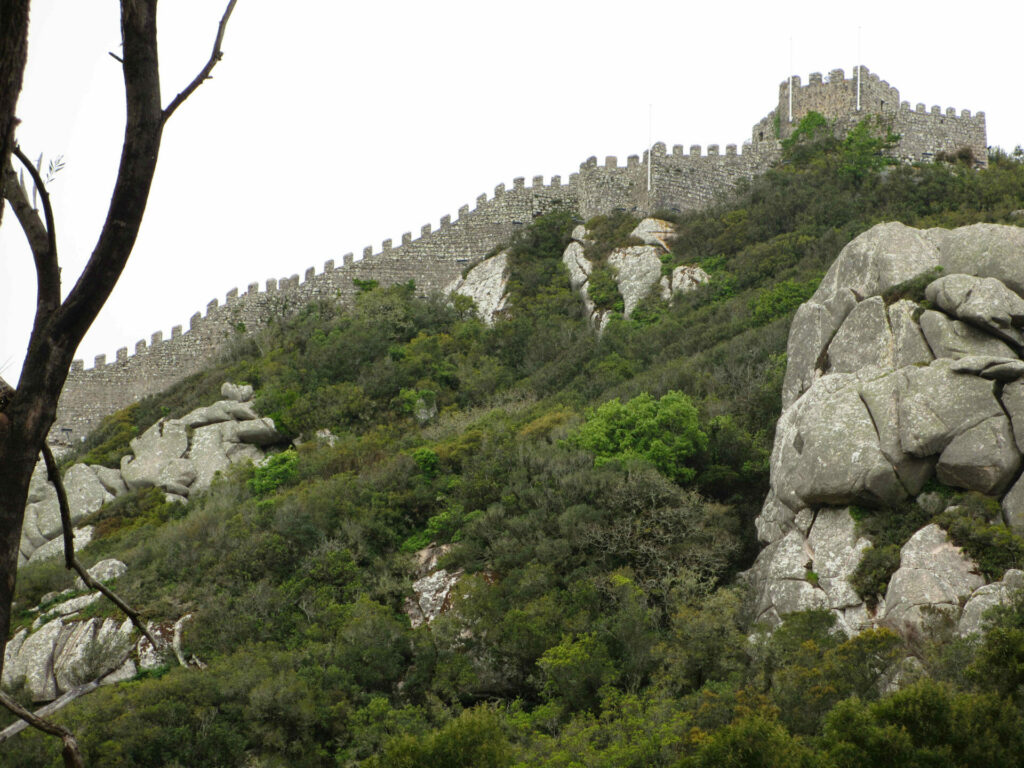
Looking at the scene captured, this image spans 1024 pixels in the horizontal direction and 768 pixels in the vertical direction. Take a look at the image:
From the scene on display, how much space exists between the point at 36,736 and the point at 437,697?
6694 mm

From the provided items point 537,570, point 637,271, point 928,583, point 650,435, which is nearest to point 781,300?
point 637,271

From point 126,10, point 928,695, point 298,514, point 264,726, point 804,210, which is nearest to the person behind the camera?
point 126,10

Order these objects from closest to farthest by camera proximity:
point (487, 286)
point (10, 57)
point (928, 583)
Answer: point (10, 57)
point (928, 583)
point (487, 286)

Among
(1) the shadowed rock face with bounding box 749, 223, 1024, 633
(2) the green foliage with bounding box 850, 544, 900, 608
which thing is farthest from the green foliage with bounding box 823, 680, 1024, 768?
Result: (2) the green foliage with bounding box 850, 544, 900, 608

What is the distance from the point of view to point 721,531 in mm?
20891

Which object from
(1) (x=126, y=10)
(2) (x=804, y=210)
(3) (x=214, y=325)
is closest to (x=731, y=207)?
(2) (x=804, y=210)

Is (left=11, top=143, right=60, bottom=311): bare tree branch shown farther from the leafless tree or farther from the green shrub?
the green shrub

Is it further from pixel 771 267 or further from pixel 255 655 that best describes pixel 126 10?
pixel 771 267

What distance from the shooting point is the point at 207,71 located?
13.2ft

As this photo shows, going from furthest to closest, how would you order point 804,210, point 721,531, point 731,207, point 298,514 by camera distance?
point 731,207 → point 804,210 → point 298,514 → point 721,531

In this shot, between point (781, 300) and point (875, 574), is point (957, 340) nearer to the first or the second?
point (875, 574)

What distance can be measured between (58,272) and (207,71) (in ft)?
3.09

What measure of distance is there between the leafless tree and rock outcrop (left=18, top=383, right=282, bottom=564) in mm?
28622

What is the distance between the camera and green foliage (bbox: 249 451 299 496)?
1126 inches
